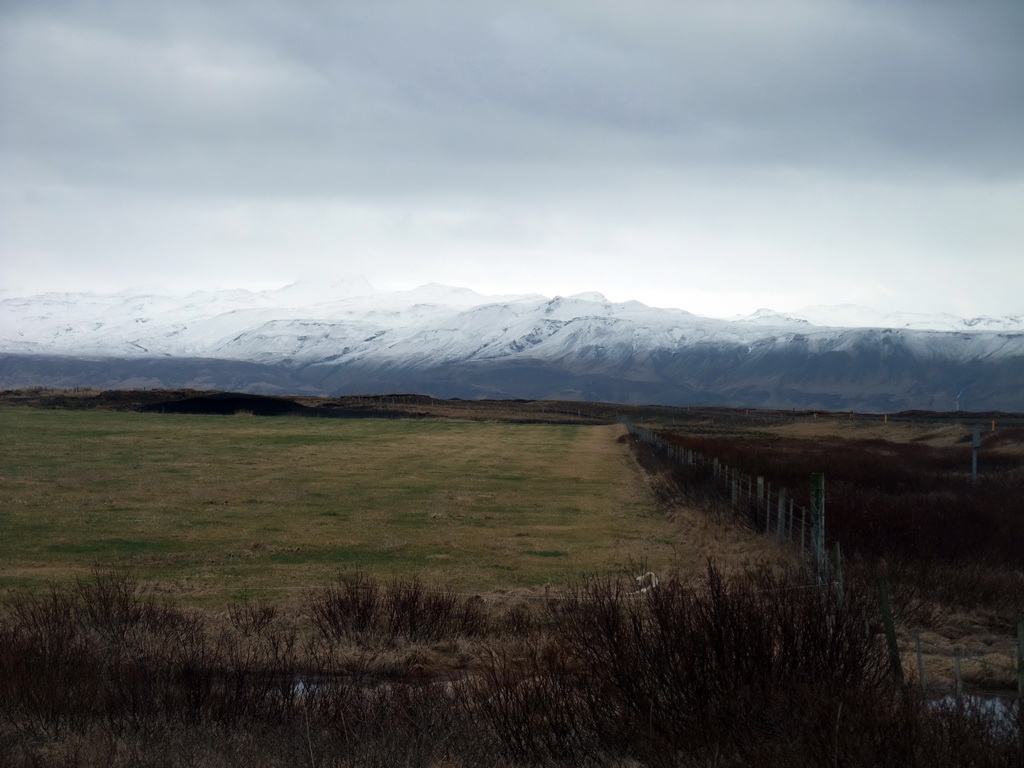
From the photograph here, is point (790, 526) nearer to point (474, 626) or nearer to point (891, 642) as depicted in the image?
point (474, 626)

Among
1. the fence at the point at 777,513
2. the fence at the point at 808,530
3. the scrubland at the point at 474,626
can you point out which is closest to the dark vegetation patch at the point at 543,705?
the scrubland at the point at 474,626

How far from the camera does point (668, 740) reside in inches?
262

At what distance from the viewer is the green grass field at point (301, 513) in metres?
17.5

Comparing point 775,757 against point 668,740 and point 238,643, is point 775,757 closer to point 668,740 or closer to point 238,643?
point 668,740

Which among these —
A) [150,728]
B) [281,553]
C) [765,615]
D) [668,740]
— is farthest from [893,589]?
[281,553]

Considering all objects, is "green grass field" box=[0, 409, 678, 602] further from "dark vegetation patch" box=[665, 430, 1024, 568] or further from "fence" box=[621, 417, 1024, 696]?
"dark vegetation patch" box=[665, 430, 1024, 568]

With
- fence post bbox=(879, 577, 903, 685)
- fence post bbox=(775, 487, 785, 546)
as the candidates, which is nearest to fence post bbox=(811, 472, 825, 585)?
fence post bbox=(775, 487, 785, 546)

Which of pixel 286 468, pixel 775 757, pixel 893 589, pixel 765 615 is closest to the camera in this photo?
pixel 775 757

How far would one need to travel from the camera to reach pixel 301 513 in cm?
2548

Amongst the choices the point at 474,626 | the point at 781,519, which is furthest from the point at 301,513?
the point at 474,626

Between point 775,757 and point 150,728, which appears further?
point 150,728

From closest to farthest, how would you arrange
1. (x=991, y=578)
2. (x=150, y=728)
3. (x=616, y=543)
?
(x=150, y=728), (x=991, y=578), (x=616, y=543)

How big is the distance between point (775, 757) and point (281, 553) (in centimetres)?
1470

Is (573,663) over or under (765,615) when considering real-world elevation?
under
